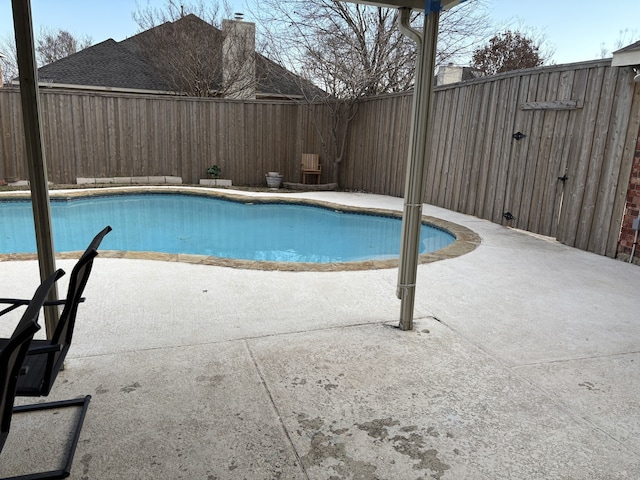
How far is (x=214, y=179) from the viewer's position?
1031 cm

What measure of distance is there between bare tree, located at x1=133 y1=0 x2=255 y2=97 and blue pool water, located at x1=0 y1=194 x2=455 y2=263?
7.56m

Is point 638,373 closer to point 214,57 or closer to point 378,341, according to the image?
point 378,341

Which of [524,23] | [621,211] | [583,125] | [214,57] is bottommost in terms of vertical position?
[621,211]

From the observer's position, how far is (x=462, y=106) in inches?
284

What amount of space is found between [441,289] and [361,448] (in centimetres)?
209

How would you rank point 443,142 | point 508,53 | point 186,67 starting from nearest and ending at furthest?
1. point 443,142
2. point 186,67
3. point 508,53

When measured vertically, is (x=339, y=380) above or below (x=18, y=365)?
below

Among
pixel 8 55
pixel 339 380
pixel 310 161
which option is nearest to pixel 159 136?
pixel 310 161

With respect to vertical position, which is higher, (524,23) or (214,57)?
(524,23)

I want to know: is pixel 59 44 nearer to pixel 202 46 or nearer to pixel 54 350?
pixel 202 46

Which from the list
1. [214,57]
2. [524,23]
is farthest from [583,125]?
[524,23]

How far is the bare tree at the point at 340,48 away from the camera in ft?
33.3

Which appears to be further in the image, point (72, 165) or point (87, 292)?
point (72, 165)

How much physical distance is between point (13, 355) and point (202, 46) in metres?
15.5
